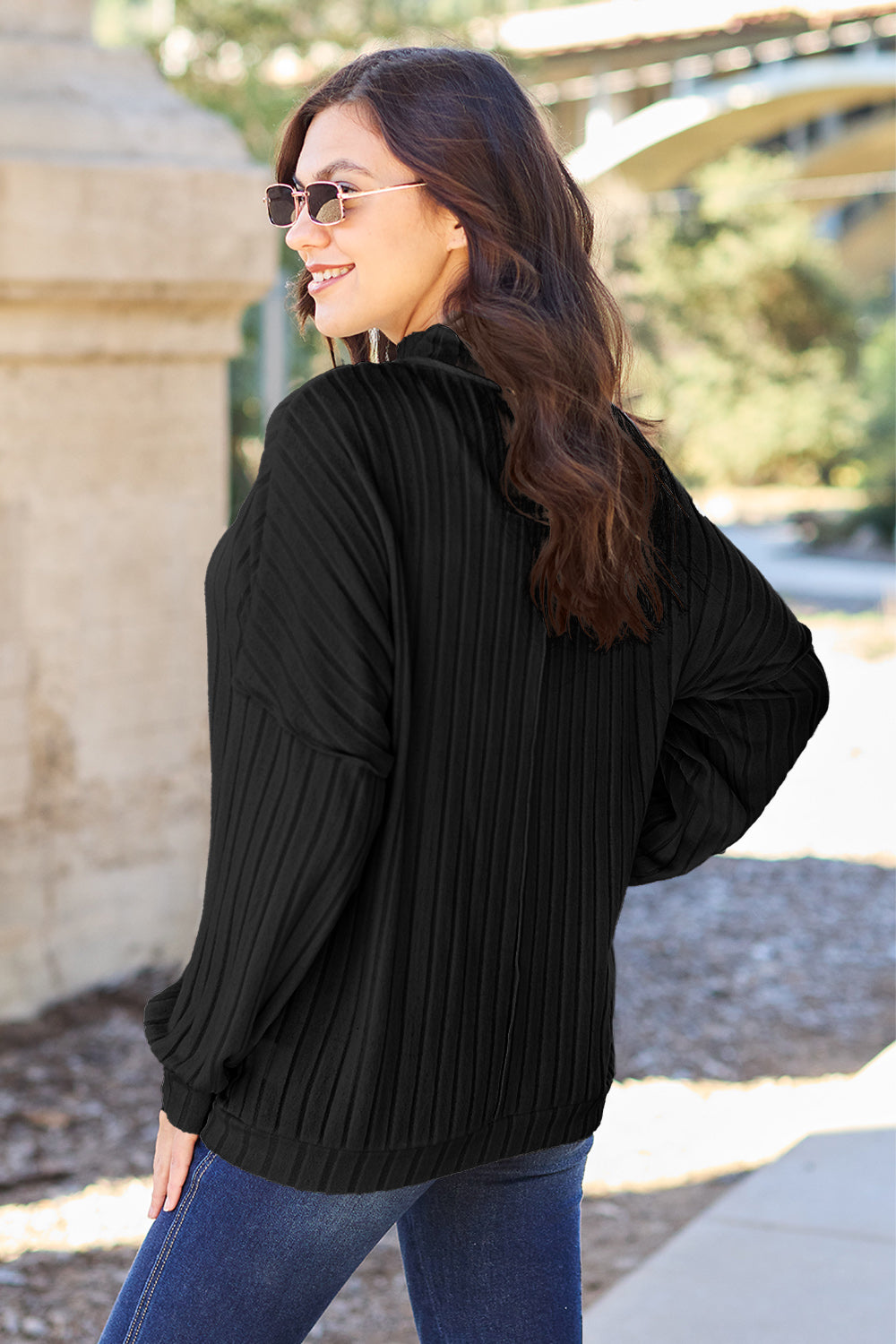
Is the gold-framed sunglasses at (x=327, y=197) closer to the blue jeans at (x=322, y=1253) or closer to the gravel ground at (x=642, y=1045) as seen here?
the blue jeans at (x=322, y=1253)

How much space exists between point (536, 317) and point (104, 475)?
119 inches

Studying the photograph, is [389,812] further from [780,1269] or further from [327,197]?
[780,1269]

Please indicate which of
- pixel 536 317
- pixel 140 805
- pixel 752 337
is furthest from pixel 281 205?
pixel 752 337

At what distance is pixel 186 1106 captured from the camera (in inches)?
55.6

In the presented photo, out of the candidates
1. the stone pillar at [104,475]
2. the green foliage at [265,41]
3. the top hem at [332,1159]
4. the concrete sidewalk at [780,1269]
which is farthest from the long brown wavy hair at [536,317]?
the green foliage at [265,41]

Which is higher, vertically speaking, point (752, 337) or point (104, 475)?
point (104, 475)

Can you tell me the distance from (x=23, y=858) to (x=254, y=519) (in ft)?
10.1

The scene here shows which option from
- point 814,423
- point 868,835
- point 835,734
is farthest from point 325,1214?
point 814,423

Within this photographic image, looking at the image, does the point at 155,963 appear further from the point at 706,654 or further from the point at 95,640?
the point at 706,654

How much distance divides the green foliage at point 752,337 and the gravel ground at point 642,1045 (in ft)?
64.7

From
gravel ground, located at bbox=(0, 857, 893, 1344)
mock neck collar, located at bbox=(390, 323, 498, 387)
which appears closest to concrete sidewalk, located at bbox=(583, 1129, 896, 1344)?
gravel ground, located at bbox=(0, 857, 893, 1344)

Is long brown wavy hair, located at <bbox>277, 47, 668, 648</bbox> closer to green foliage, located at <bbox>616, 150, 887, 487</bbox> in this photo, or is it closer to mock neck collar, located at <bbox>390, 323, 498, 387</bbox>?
mock neck collar, located at <bbox>390, 323, 498, 387</bbox>

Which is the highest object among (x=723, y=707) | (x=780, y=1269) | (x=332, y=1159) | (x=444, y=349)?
(x=444, y=349)

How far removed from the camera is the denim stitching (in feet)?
4.68
